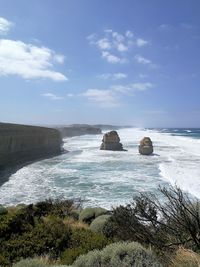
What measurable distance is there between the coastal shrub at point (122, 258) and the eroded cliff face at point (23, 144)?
3388 centimetres

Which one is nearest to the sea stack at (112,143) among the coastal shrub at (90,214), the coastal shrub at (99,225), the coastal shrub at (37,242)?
the coastal shrub at (90,214)

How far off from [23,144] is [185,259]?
4648cm

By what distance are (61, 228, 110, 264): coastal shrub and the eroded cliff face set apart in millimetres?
30317

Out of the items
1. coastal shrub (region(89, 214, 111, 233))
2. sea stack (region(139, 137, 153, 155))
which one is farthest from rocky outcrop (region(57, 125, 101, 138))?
coastal shrub (region(89, 214, 111, 233))

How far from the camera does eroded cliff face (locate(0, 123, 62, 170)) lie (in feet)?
140

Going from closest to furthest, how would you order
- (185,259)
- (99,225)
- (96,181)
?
(185,259)
(99,225)
(96,181)

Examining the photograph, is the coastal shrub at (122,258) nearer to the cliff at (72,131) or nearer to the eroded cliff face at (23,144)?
the eroded cliff face at (23,144)

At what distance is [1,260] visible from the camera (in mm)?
7000

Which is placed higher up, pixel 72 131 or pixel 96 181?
pixel 72 131

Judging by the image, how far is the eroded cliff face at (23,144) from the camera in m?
42.8

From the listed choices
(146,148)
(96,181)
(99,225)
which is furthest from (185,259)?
(146,148)

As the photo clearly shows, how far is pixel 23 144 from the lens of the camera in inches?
1975

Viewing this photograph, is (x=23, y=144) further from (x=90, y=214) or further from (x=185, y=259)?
(x=185, y=259)

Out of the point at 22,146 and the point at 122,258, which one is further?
the point at 22,146
